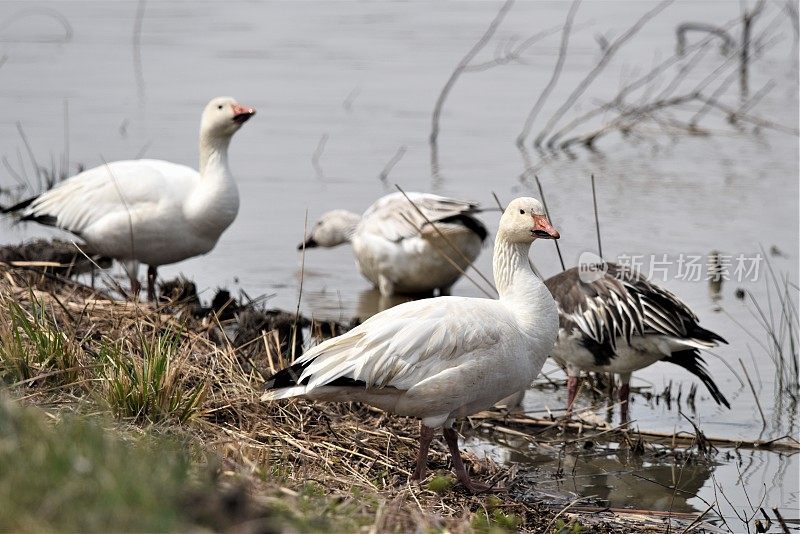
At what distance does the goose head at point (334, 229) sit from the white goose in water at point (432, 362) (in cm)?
462

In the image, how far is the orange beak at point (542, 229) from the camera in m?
5.46

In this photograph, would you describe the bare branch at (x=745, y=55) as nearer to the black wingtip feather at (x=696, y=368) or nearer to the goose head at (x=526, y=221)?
the black wingtip feather at (x=696, y=368)

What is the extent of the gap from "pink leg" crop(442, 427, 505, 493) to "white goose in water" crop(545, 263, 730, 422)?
1.51 m

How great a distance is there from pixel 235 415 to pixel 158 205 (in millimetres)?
2932

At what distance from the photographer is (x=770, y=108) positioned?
15086 millimetres

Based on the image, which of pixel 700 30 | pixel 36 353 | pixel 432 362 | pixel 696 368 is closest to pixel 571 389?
pixel 696 368

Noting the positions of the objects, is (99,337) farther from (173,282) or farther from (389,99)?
(389,99)

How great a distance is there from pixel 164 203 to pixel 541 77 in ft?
30.5

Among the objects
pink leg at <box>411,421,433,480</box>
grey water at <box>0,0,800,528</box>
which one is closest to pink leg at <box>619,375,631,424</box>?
grey water at <box>0,0,800,528</box>

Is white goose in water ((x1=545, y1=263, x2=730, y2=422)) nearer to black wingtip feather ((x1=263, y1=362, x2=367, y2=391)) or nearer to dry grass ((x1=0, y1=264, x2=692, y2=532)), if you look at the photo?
dry grass ((x1=0, y1=264, x2=692, y2=532))

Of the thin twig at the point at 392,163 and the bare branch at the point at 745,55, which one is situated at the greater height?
the bare branch at the point at 745,55

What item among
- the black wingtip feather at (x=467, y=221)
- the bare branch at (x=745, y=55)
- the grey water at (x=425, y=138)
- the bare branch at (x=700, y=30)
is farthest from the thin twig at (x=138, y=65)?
the bare branch at (x=745, y=55)

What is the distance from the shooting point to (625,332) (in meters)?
6.72

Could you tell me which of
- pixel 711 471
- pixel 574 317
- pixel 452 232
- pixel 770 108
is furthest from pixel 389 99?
pixel 711 471
